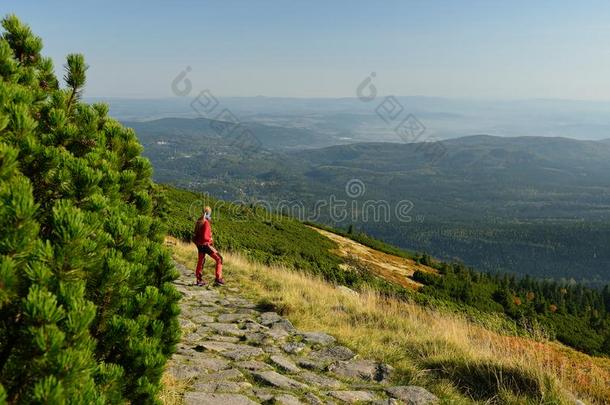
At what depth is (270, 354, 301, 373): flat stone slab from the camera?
18.6 feet

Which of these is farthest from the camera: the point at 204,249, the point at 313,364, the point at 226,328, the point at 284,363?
the point at 204,249

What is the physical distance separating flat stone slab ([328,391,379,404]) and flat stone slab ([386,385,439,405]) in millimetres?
281

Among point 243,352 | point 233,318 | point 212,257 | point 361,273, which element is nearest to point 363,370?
point 243,352

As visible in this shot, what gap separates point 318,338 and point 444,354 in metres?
1.94

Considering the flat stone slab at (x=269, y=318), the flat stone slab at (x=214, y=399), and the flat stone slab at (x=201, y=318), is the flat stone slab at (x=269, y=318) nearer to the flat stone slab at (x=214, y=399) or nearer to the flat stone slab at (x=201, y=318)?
the flat stone slab at (x=201, y=318)

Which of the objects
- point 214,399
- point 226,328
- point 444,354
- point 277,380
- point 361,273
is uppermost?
point 214,399

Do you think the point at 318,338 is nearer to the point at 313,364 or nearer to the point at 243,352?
the point at 313,364

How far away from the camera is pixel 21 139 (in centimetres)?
233

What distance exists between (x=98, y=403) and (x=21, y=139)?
141cm

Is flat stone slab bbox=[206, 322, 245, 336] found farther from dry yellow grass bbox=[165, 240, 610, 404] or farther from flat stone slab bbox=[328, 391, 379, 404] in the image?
flat stone slab bbox=[328, 391, 379, 404]

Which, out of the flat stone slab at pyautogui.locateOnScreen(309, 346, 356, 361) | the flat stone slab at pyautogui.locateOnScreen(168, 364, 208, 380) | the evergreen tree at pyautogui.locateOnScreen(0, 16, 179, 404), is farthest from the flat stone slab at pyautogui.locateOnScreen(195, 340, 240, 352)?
the evergreen tree at pyautogui.locateOnScreen(0, 16, 179, 404)

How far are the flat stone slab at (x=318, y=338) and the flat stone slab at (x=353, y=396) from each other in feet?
5.97

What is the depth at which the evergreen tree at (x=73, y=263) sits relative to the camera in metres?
1.71

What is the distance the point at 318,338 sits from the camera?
7.07m
